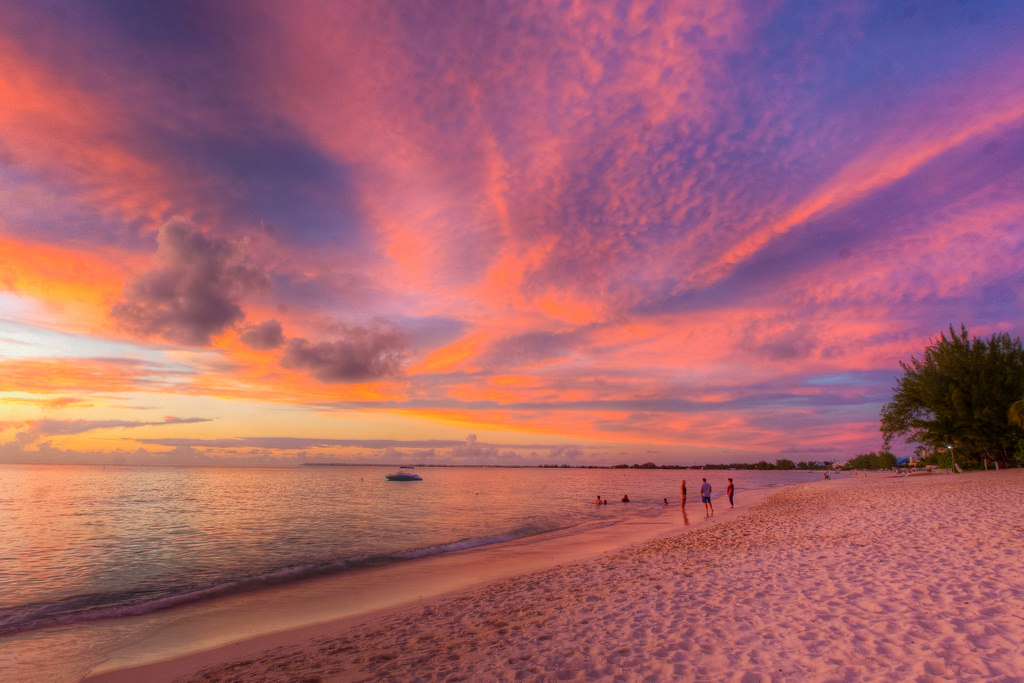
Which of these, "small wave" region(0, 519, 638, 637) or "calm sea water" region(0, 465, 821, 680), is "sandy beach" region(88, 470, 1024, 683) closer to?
"small wave" region(0, 519, 638, 637)

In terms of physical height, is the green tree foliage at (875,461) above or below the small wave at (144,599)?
above

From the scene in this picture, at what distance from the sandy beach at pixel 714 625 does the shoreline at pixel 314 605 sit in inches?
8.6

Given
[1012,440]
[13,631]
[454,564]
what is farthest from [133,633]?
[1012,440]

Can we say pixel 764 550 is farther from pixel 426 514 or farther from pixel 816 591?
pixel 426 514

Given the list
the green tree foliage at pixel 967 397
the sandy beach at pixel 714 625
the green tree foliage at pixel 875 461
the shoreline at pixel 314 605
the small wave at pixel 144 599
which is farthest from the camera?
the green tree foliage at pixel 875 461

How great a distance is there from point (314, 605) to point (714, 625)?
12.9 meters

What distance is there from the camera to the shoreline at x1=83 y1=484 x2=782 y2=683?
11.2 metres

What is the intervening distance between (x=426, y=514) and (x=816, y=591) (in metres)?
37.7

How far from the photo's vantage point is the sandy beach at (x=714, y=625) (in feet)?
23.7

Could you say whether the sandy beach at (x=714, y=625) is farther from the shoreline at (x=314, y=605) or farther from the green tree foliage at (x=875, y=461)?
the green tree foliage at (x=875, y=461)

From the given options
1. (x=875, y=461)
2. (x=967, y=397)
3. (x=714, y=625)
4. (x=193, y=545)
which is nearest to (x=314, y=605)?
(x=714, y=625)

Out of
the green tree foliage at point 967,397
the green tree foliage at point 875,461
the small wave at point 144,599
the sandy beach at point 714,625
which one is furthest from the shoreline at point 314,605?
the green tree foliage at point 875,461

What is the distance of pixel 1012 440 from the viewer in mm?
45156

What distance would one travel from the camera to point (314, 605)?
51.2 feet
